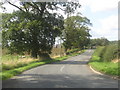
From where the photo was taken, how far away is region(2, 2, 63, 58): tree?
137 ft

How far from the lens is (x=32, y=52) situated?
1788 inches

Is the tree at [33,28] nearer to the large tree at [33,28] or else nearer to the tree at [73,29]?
the large tree at [33,28]

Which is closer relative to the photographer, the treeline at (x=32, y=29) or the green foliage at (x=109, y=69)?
the green foliage at (x=109, y=69)

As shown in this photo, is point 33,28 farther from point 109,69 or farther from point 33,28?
point 109,69

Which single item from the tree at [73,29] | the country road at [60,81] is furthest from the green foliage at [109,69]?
the tree at [73,29]

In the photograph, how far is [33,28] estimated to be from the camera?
1624 inches

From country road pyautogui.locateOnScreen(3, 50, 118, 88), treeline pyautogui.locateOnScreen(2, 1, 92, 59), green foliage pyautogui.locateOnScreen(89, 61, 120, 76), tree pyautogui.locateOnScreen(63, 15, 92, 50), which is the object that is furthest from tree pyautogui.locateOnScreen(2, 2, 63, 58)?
tree pyautogui.locateOnScreen(63, 15, 92, 50)

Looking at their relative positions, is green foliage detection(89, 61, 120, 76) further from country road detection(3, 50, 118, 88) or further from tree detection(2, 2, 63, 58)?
tree detection(2, 2, 63, 58)

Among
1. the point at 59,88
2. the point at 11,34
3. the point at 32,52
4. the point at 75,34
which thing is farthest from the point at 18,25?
the point at 75,34

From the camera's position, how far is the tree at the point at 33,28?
137 ft

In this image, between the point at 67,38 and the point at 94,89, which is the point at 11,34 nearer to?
the point at 94,89

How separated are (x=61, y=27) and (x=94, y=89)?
112 ft

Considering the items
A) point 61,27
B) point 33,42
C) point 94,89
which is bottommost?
point 94,89

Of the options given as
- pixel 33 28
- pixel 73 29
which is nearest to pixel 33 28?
pixel 33 28
